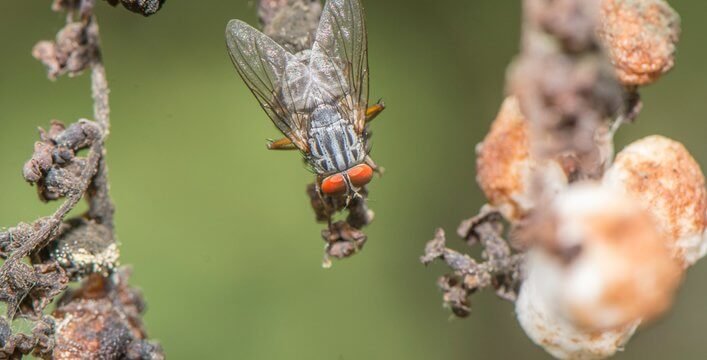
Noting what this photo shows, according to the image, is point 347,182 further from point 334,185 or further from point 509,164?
point 509,164

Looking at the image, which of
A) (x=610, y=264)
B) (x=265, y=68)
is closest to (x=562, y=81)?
(x=610, y=264)

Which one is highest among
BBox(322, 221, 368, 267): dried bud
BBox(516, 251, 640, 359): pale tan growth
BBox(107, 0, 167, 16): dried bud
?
BBox(107, 0, 167, 16): dried bud

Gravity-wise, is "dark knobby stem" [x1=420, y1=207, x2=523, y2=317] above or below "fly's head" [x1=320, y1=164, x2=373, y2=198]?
below

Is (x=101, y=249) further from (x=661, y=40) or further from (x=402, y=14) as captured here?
(x=402, y=14)

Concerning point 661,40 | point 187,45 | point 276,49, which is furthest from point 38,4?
point 661,40

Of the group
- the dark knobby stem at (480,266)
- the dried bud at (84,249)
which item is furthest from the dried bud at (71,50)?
the dark knobby stem at (480,266)

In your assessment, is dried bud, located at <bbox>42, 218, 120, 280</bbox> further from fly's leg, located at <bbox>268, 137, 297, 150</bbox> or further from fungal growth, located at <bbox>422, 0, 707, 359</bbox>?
fungal growth, located at <bbox>422, 0, 707, 359</bbox>

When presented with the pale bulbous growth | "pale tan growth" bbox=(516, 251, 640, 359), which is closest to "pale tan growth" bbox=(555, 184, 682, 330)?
the pale bulbous growth
